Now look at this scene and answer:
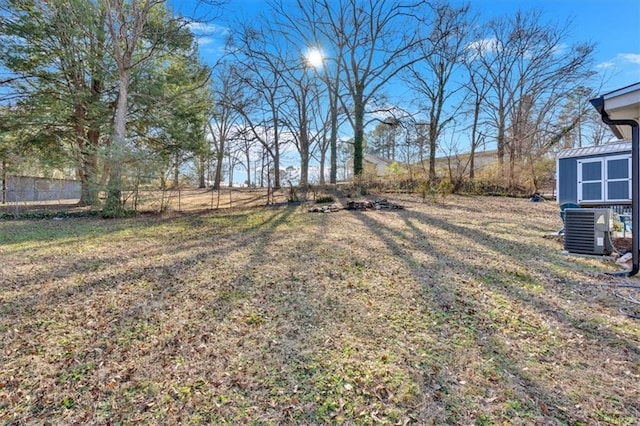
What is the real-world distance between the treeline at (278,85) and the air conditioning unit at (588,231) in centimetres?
1051

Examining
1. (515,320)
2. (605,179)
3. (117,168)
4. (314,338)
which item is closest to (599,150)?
(605,179)

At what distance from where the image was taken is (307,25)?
686 inches

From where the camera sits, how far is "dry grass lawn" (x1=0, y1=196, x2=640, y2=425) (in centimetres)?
181

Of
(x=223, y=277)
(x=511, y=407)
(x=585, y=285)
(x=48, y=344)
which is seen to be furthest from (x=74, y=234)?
(x=585, y=285)

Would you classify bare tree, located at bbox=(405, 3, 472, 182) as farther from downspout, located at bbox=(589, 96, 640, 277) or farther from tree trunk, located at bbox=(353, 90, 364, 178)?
downspout, located at bbox=(589, 96, 640, 277)

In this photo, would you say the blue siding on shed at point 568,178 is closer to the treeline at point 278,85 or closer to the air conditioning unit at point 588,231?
the treeline at point 278,85

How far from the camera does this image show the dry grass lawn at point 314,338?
1.81m

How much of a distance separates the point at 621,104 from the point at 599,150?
29.7 ft

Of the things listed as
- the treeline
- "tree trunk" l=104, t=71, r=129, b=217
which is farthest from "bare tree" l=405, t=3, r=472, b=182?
"tree trunk" l=104, t=71, r=129, b=217

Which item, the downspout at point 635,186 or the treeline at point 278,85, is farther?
the treeline at point 278,85

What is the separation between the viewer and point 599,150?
425 inches

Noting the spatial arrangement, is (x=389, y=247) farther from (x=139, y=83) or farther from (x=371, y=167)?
(x=371, y=167)

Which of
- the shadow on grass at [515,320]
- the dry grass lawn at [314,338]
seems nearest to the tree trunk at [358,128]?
the shadow on grass at [515,320]

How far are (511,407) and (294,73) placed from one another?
795 inches
